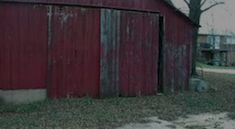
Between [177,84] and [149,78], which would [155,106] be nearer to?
[149,78]

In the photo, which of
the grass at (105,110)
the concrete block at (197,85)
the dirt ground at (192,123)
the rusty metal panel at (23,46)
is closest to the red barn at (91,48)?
the rusty metal panel at (23,46)

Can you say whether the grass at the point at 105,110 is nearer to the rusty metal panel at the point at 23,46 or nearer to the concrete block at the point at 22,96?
the concrete block at the point at 22,96

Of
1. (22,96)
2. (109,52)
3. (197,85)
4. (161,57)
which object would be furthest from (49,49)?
(197,85)

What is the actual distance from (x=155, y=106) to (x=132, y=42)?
264 centimetres

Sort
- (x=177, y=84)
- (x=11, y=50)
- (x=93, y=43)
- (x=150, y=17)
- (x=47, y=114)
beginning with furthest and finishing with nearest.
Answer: (x=177, y=84)
(x=150, y=17)
(x=93, y=43)
(x=11, y=50)
(x=47, y=114)

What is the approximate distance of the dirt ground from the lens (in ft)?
25.9

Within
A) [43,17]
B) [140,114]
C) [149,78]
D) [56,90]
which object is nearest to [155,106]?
[140,114]

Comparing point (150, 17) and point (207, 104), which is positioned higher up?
point (150, 17)

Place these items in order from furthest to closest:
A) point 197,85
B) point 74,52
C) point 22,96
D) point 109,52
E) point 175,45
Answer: point 197,85
point 175,45
point 109,52
point 74,52
point 22,96

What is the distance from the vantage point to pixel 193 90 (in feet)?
44.5

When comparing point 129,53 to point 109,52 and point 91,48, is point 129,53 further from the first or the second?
point 91,48

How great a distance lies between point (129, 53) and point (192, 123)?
423cm

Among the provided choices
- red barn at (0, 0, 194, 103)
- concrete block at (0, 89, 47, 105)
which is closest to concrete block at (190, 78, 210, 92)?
red barn at (0, 0, 194, 103)

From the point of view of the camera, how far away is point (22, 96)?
10.2 metres
